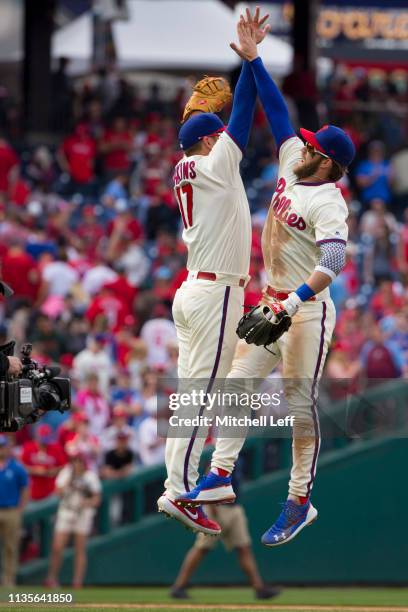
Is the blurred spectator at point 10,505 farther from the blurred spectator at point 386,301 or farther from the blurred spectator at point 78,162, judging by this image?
the blurred spectator at point 78,162

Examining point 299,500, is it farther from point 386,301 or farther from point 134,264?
point 134,264

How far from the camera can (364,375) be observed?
50.0ft

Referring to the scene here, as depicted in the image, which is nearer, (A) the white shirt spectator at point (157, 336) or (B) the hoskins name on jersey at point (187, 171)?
(B) the hoskins name on jersey at point (187, 171)

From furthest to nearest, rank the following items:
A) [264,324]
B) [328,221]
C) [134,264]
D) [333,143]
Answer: [134,264] → [333,143] → [328,221] → [264,324]

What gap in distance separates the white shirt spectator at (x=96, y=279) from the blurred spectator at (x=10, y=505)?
2.70 metres

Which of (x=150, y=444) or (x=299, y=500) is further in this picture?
(x=150, y=444)

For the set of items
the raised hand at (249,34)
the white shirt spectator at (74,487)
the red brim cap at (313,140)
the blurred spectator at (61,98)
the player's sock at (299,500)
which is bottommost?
the white shirt spectator at (74,487)

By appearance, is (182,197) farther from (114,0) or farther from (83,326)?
(114,0)

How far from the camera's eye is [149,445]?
15586mm

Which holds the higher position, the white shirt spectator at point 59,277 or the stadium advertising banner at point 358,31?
the stadium advertising banner at point 358,31

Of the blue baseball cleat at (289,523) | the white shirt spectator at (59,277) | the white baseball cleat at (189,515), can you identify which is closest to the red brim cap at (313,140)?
the blue baseball cleat at (289,523)

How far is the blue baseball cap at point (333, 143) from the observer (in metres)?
8.82

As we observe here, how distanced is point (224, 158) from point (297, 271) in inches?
31.2

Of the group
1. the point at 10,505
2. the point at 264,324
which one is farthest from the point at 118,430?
the point at 264,324
